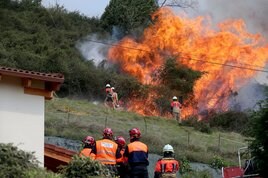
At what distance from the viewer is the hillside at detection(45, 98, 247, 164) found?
25.1 meters

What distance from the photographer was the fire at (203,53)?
Answer: 44906 mm

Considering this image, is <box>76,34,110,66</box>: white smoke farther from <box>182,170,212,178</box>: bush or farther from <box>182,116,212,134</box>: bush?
<box>182,170,212,178</box>: bush

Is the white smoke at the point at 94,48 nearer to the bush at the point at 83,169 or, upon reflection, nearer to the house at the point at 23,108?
the house at the point at 23,108

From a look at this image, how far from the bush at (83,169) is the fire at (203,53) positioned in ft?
98.9

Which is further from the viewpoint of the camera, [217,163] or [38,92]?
[217,163]

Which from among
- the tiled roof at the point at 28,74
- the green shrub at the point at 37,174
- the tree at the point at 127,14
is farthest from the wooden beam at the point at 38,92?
the tree at the point at 127,14

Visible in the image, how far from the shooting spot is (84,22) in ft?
194

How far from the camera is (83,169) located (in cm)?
1244

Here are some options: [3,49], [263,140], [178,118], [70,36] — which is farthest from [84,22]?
[263,140]

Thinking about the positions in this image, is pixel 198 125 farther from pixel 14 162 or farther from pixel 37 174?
pixel 37 174

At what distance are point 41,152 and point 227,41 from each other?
33.6 metres

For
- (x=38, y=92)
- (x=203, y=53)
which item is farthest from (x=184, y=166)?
(x=203, y=53)

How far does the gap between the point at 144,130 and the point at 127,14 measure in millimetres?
29187

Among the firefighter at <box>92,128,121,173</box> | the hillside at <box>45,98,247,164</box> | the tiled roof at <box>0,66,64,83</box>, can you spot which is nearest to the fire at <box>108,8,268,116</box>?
the hillside at <box>45,98,247,164</box>
